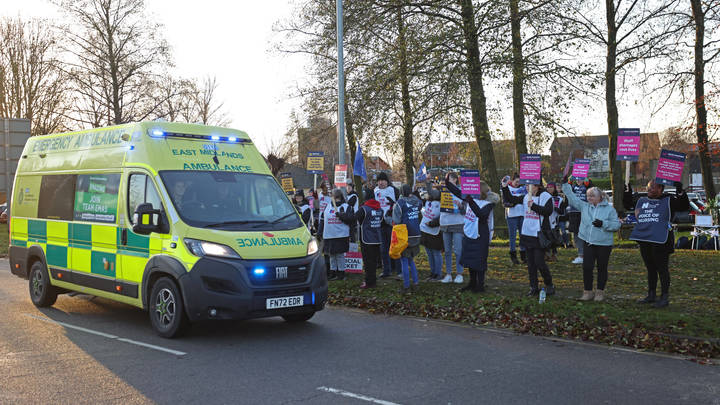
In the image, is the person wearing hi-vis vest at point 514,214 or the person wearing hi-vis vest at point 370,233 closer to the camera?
the person wearing hi-vis vest at point 370,233

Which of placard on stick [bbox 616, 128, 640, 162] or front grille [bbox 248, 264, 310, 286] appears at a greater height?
placard on stick [bbox 616, 128, 640, 162]

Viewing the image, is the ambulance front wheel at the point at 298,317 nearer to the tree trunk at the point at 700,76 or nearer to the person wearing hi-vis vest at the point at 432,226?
the person wearing hi-vis vest at the point at 432,226

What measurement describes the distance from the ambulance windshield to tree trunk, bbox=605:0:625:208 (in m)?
13.8

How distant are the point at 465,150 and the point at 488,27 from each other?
5939mm

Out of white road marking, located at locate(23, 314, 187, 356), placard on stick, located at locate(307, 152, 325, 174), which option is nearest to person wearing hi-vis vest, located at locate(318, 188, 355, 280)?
white road marking, located at locate(23, 314, 187, 356)

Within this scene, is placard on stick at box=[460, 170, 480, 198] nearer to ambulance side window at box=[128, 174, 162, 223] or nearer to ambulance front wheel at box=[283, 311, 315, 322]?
ambulance front wheel at box=[283, 311, 315, 322]

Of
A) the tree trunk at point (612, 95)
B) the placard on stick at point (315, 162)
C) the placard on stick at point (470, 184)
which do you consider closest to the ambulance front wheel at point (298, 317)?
the placard on stick at point (470, 184)

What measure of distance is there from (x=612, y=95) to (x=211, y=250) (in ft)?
52.2

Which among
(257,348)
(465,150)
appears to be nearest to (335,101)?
(465,150)

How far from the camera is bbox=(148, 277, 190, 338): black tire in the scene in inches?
295

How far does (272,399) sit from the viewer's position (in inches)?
209

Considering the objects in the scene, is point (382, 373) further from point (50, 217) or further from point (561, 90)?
point (561, 90)

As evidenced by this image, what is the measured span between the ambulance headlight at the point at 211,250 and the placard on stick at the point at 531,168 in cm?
505

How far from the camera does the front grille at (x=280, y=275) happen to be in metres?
7.40
